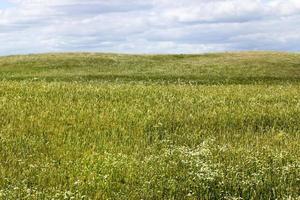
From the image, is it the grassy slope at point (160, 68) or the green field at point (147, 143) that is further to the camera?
the grassy slope at point (160, 68)

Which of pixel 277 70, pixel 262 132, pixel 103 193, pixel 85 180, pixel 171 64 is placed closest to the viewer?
pixel 103 193

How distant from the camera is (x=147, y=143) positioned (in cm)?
1504

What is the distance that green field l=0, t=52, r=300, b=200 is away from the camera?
10.8 meters

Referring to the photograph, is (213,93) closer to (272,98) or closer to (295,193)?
(272,98)

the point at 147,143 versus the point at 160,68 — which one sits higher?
the point at 147,143

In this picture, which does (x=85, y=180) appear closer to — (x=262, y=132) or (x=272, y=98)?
(x=262, y=132)

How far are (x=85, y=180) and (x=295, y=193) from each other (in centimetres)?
439

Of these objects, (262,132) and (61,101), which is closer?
(262,132)

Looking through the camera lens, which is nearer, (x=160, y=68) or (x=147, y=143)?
(x=147, y=143)

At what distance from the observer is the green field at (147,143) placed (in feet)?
35.3

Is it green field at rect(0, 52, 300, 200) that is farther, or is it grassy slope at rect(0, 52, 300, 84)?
grassy slope at rect(0, 52, 300, 84)

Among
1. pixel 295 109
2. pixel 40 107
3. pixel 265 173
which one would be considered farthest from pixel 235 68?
pixel 265 173

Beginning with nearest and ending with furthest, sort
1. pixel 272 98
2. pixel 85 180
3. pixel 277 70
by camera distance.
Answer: pixel 85 180 < pixel 272 98 < pixel 277 70

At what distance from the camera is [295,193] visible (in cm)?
1042
